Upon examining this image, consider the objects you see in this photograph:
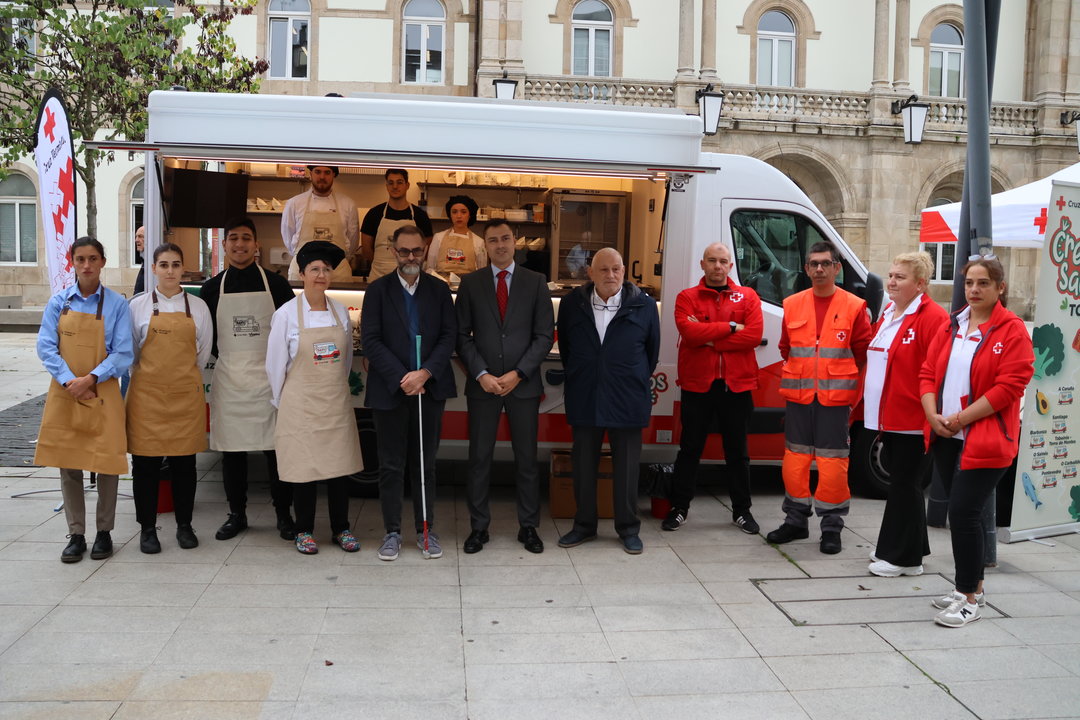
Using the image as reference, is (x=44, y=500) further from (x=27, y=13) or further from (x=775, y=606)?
(x=27, y=13)

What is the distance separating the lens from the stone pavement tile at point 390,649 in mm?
4215

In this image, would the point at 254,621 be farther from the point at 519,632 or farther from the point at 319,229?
the point at 319,229

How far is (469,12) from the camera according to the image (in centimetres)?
2277

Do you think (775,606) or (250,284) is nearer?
(775,606)

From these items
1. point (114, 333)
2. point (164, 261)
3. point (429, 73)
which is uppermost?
point (429, 73)

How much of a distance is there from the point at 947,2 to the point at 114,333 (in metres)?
24.5

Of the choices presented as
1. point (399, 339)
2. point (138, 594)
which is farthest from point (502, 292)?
point (138, 594)

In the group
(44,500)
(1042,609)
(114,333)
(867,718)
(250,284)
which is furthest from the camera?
(44,500)

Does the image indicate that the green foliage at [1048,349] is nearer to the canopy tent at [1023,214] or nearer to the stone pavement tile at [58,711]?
the canopy tent at [1023,214]

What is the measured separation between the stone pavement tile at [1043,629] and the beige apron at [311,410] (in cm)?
370

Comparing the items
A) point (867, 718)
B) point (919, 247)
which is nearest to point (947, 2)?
point (919, 247)

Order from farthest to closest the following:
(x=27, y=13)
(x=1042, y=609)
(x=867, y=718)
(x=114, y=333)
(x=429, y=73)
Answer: (x=429, y=73), (x=27, y=13), (x=114, y=333), (x=1042, y=609), (x=867, y=718)

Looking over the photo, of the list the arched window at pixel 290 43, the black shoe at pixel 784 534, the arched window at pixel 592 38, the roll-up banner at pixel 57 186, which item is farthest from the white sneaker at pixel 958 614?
the arched window at pixel 290 43

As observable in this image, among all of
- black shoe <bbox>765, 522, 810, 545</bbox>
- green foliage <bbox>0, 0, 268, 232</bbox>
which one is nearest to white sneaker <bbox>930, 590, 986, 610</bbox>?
black shoe <bbox>765, 522, 810, 545</bbox>
